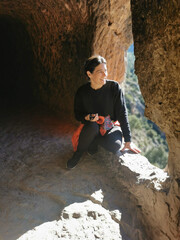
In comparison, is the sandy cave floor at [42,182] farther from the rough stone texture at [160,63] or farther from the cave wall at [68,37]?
the cave wall at [68,37]

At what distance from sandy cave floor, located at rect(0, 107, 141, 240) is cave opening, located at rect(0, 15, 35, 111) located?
1306mm

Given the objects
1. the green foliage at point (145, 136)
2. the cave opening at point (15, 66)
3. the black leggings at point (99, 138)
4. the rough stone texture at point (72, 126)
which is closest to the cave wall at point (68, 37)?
the rough stone texture at point (72, 126)

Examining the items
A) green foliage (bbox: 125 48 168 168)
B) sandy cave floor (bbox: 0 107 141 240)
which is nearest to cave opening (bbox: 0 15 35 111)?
sandy cave floor (bbox: 0 107 141 240)

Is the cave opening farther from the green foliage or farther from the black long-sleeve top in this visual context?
the green foliage

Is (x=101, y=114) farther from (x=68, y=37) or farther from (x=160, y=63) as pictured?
(x=68, y=37)

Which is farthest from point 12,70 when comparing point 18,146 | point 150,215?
point 150,215

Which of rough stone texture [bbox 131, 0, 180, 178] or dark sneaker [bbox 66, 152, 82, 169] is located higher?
rough stone texture [bbox 131, 0, 180, 178]

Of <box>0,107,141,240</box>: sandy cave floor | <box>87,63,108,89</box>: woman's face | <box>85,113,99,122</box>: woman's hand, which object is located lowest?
<box>0,107,141,240</box>: sandy cave floor

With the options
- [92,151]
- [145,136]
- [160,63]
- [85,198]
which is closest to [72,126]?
→ [92,151]

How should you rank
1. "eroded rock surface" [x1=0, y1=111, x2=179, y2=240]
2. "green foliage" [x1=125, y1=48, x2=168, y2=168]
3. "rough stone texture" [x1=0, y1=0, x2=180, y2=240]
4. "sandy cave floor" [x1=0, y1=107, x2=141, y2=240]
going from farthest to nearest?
"green foliage" [x1=125, y1=48, x2=168, y2=168] → "sandy cave floor" [x1=0, y1=107, x2=141, y2=240] → "eroded rock surface" [x1=0, y1=111, x2=179, y2=240] → "rough stone texture" [x1=0, y1=0, x2=180, y2=240]

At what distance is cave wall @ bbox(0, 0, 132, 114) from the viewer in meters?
2.47

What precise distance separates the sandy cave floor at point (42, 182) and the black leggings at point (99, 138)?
0.19 meters

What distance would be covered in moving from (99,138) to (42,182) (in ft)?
2.06

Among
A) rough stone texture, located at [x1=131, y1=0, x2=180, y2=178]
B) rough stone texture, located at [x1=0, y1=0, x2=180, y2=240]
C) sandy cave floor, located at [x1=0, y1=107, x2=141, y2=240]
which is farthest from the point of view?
sandy cave floor, located at [x1=0, y1=107, x2=141, y2=240]
